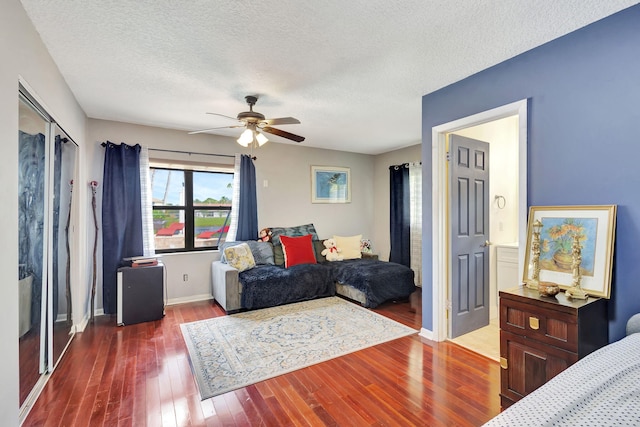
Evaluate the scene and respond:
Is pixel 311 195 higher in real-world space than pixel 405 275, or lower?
higher

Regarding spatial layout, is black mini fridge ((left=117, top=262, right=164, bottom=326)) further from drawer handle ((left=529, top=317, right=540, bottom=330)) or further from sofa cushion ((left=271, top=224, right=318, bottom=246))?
drawer handle ((left=529, top=317, right=540, bottom=330))

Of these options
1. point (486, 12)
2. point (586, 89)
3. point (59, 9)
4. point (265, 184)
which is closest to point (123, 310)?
point (265, 184)

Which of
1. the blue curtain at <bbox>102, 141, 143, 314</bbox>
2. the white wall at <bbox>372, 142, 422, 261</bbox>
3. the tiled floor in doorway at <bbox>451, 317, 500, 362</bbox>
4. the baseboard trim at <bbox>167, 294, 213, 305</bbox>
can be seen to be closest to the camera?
the tiled floor in doorway at <bbox>451, 317, 500, 362</bbox>

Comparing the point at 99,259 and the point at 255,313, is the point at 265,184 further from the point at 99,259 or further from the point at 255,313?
the point at 99,259

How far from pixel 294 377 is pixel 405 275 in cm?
249

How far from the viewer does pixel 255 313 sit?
380cm

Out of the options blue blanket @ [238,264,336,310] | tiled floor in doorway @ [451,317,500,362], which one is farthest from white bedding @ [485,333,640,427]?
blue blanket @ [238,264,336,310]

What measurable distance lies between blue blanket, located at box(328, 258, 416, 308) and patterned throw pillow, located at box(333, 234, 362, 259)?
47 cm

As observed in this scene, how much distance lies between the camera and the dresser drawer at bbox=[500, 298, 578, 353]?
5.52 feet

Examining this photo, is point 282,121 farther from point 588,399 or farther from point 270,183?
point 588,399

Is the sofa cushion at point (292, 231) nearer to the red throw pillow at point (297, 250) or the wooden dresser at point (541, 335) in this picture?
the red throw pillow at point (297, 250)

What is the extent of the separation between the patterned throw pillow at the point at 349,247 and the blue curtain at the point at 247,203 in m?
1.45

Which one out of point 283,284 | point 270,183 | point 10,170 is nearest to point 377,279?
point 283,284

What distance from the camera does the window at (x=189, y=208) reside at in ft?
14.1
